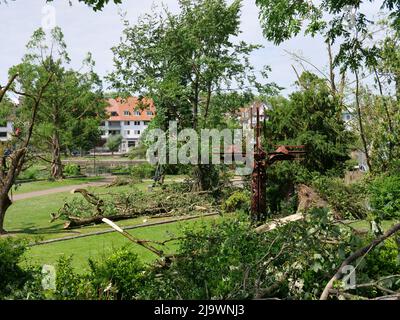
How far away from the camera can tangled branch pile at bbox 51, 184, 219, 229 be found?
15.7 m

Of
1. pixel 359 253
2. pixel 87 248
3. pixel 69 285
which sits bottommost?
pixel 87 248

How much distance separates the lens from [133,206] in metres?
17.3

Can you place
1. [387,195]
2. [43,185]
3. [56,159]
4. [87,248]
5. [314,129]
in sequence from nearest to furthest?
1. [87,248]
2. [387,195]
3. [314,129]
4. [43,185]
5. [56,159]

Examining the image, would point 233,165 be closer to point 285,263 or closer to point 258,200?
point 258,200

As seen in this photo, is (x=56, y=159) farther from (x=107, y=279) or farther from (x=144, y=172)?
(x=107, y=279)

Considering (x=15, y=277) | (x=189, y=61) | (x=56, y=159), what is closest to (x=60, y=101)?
(x=56, y=159)

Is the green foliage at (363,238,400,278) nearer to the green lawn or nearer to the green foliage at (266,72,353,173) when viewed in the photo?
the green foliage at (266,72,353,173)

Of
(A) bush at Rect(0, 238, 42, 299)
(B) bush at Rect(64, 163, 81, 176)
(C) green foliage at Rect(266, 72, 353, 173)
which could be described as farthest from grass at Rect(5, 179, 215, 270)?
(B) bush at Rect(64, 163, 81, 176)

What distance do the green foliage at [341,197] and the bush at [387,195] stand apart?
375 mm

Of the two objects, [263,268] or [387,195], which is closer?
[263,268]

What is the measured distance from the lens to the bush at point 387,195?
1472 centimetres

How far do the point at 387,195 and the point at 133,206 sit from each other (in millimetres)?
9689

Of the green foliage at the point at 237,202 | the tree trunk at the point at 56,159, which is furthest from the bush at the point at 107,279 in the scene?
the tree trunk at the point at 56,159

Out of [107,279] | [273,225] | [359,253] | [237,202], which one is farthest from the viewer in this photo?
[237,202]
